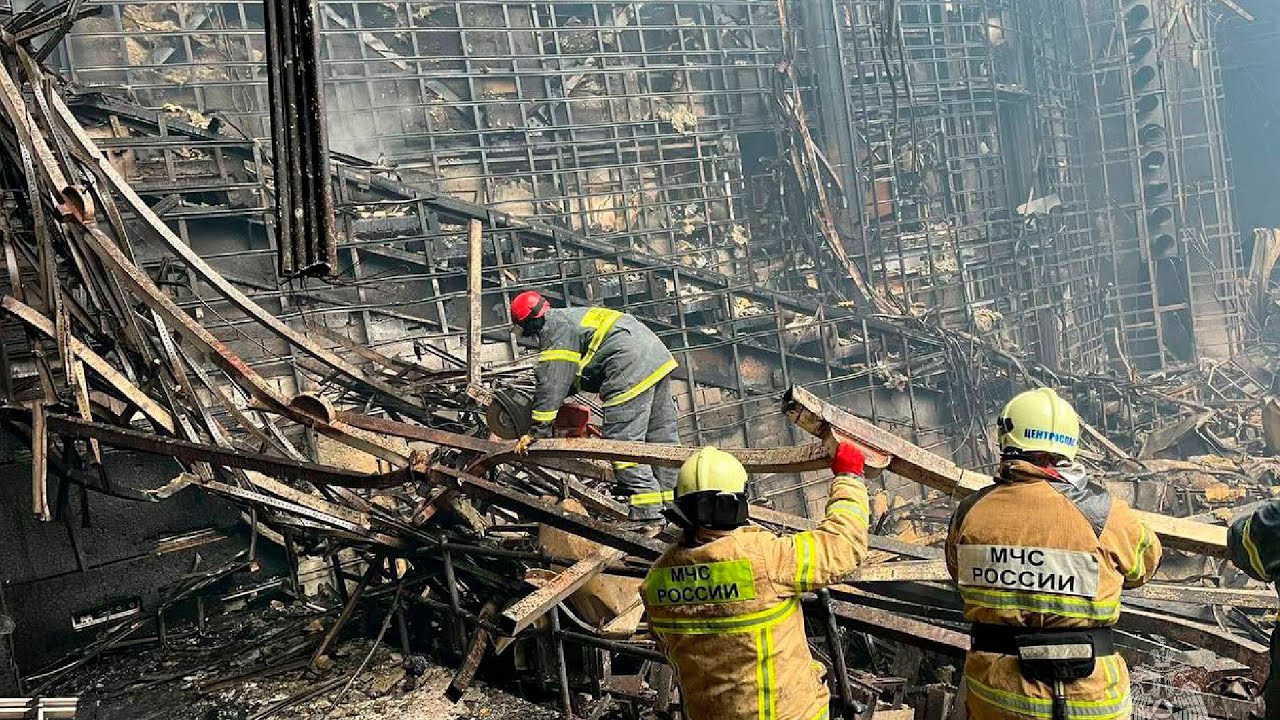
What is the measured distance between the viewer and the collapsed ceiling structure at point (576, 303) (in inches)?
200

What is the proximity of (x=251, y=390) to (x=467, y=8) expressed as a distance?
11954 mm

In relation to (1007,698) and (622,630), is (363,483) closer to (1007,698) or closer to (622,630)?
(622,630)

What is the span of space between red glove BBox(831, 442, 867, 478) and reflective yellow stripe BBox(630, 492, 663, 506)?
271 centimetres

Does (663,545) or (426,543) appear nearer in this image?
(663,545)

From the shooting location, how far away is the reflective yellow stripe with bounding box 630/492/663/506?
593 centimetres

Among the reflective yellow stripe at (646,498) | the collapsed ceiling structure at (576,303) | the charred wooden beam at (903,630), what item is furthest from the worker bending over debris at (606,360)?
the charred wooden beam at (903,630)

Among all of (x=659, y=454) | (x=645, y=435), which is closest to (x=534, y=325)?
(x=645, y=435)

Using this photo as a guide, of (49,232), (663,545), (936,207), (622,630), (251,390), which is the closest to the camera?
(663,545)

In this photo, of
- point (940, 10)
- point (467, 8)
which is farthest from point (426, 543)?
point (940, 10)

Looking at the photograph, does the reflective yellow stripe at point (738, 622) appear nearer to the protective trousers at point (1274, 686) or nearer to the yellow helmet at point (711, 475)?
the yellow helmet at point (711, 475)

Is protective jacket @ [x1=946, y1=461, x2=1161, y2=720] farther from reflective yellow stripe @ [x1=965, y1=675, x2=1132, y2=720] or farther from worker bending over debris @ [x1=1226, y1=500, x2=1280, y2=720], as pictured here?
worker bending over debris @ [x1=1226, y1=500, x2=1280, y2=720]

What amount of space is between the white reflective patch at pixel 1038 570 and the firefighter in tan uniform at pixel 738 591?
403 millimetres

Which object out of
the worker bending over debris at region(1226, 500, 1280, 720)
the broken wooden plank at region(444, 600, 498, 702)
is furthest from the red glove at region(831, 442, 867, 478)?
the broken wooden plank at region(444, 600, 498, 702)

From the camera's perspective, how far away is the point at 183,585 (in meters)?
7.03
